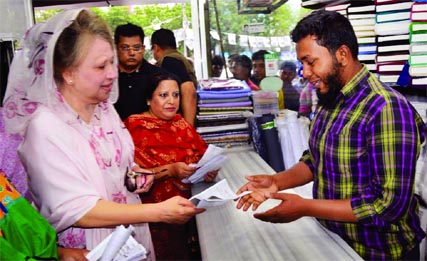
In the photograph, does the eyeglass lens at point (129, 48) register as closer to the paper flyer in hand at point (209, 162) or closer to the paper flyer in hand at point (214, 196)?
the paper flyer in hand at point (209, 162)

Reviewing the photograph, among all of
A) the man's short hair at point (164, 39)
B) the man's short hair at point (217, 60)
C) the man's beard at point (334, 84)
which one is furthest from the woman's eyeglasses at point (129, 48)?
the man's short hair at point (217, 60)

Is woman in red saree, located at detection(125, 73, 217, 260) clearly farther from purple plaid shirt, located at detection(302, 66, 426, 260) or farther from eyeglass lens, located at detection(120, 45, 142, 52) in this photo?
purple plaid shirt, located at detection(302, 66, 426, 260)

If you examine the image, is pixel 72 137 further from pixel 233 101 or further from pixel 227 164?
pixel 233 101

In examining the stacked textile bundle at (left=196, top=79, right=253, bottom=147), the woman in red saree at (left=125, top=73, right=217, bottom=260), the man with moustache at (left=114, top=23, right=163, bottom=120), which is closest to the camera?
the woman in red saree at (left=125, top=73, right=217, bottom=260)

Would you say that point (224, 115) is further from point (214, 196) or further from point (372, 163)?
point (372, 163)

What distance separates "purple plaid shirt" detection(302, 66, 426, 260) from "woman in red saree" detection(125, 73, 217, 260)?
1034mm

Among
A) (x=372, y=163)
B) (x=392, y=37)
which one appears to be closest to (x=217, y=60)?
(x=392, y=37)

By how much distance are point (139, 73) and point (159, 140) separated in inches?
28.5

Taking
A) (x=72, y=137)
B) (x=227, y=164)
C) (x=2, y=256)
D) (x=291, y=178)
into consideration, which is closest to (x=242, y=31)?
(x=227, y=164)

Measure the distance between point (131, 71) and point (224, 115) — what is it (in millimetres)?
752

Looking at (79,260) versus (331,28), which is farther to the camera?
(331,28)

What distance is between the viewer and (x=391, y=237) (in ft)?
5.29

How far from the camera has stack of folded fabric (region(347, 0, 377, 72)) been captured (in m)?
2.53

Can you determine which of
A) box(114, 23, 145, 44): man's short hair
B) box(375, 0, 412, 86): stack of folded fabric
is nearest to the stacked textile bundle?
box(114, 23, 145, 44): man's short hair
